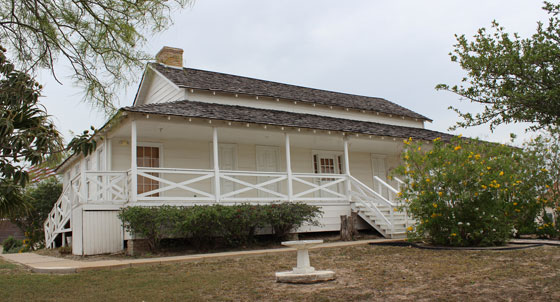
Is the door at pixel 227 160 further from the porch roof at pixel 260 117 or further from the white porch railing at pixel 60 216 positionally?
the white porch railing at pixel 60 216

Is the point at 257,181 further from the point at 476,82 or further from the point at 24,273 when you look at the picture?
the point at 476,82

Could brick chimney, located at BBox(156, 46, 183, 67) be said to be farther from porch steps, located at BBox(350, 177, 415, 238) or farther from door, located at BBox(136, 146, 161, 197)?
porch steps, located at BBox(350, 177, 415, 238)

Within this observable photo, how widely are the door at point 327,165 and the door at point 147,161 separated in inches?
231

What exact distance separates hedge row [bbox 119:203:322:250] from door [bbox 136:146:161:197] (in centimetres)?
283

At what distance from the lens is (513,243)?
10.7 meters

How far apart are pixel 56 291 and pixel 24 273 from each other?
250 centimetres

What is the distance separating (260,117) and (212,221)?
4.30m

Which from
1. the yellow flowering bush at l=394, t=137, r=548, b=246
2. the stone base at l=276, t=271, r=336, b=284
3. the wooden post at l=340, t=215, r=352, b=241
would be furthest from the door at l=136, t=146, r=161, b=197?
the stone base at l=276, t=271, r=336, b=284

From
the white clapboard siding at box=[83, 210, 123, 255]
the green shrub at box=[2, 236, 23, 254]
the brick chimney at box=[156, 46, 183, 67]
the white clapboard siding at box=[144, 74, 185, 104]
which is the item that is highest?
the brick chimney at box=[156, 46, 183, 67]

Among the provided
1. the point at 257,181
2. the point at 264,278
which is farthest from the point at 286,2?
the point at 257,181

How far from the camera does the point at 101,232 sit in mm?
11578

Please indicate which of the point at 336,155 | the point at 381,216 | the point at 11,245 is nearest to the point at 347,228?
the point at 381,216

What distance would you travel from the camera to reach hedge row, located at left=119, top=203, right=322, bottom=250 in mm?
10727

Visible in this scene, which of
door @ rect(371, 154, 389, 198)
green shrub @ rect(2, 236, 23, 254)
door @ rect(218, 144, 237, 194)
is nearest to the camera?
door @ rect(218, 144, 237, 194)
